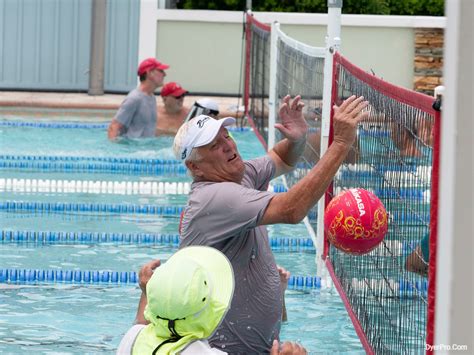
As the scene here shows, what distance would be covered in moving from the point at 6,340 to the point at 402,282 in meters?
2.41

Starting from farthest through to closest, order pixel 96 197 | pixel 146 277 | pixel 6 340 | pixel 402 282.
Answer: pixel 96 197
pixel 6 340
pixel 402 282
pixel 146 277

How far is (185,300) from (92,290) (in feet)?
13.8

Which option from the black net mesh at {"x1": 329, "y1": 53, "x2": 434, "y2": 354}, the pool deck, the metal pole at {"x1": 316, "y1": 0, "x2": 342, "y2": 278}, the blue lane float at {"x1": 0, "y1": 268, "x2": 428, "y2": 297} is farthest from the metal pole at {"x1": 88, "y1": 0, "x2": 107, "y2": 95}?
the black net mesh at {"x1": 329, "y1": 53, "x2": 434, "y2": 354}

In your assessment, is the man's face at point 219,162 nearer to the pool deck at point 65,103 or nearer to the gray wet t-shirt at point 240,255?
the gray wet t-shirt at point 240,255

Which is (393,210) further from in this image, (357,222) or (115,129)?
(115,129)

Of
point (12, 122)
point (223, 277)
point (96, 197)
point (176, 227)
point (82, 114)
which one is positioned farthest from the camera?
point (82, 114)

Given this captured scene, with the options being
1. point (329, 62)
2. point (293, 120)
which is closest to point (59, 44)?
point (329, 62)

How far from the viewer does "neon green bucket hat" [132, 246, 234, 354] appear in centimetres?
275

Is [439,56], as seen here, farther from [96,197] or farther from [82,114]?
[96,197]

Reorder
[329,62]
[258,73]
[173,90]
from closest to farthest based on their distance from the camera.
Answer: [329,62], [173,90], [258,73]

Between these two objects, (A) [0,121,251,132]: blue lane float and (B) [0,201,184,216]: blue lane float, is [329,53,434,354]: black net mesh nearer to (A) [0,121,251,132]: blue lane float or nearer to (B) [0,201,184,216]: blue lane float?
(B) [0,201,184,216]: blue lane float

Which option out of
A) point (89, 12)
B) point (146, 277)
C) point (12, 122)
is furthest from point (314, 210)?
point (89, 12)

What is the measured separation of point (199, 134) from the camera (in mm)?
3824

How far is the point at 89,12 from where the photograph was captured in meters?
17.0
